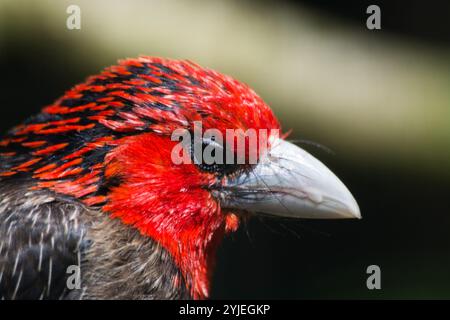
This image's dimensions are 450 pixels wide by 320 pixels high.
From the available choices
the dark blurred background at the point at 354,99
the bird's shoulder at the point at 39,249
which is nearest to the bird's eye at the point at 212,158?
the bird's shoulder at the point at 39,249

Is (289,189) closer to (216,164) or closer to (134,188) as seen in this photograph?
(216,164)

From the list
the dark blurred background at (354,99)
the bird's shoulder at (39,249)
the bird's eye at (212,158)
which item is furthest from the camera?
the dark blurred background at (354,99)

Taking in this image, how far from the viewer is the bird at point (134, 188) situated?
2.12 meters

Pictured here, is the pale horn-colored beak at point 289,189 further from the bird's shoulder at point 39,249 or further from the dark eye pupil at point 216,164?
the bird's shoulder at point 39,249

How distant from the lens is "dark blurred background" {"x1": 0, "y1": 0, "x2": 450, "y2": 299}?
3717 mm

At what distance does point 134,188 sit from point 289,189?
0.56 meters

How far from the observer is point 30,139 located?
2.35m

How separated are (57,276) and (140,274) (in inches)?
11.0

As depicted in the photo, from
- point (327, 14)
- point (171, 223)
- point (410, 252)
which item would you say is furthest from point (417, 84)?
point (171, 223)

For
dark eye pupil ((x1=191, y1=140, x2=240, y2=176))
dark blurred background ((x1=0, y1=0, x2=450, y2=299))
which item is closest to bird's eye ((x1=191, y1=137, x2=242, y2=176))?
dark eye pupil ((x1=191, y1=140, x2=240, y2=176))

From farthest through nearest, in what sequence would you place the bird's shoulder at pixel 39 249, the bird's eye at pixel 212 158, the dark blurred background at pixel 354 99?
the dark blurred background at pixel 354 99 → the bird's eye at pixel 212 158 → the bird's shoulder at pixel 39 249

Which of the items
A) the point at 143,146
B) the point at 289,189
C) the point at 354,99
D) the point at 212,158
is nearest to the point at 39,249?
the point at 143,146

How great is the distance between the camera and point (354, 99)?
3.84 m

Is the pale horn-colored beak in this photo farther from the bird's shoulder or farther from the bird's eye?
the bird's shoulder
